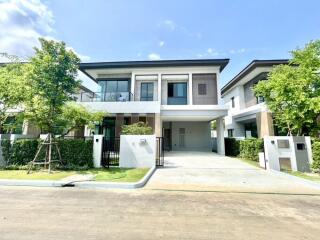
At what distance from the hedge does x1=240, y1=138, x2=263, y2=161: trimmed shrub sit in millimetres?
11069

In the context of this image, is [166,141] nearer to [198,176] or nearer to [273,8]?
[198,176]

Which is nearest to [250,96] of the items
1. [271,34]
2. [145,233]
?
[271,34]

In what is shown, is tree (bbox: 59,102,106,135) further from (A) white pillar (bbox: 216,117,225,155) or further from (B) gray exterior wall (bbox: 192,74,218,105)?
(A) white pillar (bbox: 216,117,225,155)

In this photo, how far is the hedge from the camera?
10.2 m

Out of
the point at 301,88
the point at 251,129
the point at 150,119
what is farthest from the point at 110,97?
the point at 251,129

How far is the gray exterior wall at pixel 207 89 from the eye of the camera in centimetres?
1842

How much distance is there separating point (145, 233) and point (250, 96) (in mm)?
19850

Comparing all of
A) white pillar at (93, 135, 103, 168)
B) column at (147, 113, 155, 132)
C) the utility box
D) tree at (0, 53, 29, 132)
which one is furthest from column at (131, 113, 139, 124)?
the utility box

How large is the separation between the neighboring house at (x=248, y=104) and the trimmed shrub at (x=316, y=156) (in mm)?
5323

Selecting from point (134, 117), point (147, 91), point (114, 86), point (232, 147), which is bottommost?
point (232, 147)

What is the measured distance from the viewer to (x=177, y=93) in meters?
19.1

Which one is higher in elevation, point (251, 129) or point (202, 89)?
point (202, 89)

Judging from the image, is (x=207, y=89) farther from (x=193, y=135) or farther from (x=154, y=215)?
(x=154, y=215)

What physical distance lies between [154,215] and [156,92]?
50.4ft
